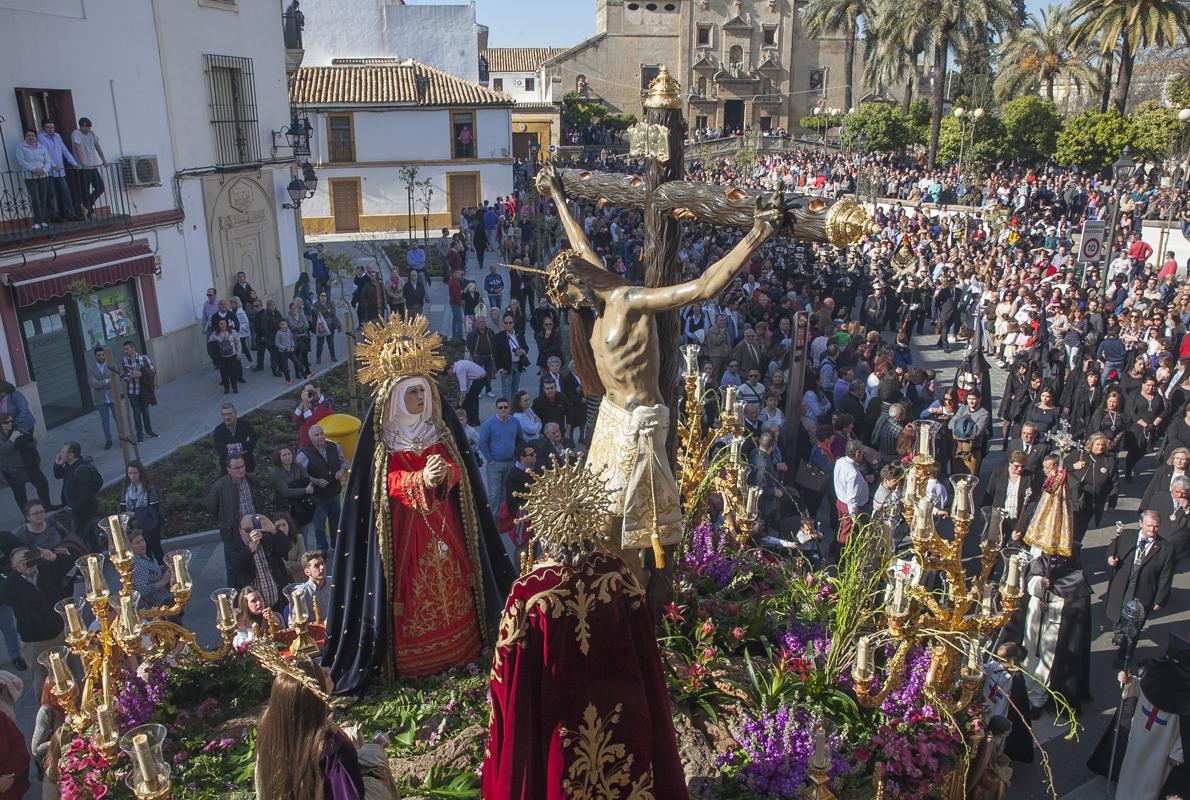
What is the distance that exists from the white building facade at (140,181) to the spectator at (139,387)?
22.6 inches

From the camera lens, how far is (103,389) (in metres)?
12.3

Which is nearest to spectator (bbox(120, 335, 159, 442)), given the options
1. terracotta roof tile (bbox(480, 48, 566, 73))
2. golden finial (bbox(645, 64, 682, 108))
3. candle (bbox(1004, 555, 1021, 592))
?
golden finial (bbox(645, 64, 682, 108))

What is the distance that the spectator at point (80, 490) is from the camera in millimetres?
8734

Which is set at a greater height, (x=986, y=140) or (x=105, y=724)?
(x=986, y=140)

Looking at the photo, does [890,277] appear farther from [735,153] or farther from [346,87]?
[735,153]

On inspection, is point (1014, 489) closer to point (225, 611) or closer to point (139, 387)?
point (225, 611)

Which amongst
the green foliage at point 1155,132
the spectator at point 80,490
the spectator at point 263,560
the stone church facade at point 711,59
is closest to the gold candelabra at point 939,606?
the spectator at point 263,560

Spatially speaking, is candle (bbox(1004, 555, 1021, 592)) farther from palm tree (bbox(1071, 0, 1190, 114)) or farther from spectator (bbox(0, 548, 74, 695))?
palm tree (bbox(1071, 0, 1190, 114))

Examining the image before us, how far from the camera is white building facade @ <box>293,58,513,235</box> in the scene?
106 ft

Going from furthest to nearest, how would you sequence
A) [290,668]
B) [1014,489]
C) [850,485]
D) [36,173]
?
[36,173] < [1014,489] < [850,485] < [290,668]

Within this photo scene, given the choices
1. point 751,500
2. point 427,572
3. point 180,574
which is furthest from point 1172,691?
point 180,574

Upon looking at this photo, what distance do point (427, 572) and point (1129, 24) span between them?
3009 centimetres

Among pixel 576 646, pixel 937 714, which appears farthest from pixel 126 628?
pixel 937 714

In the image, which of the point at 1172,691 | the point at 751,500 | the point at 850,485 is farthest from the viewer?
the point at 850,485
